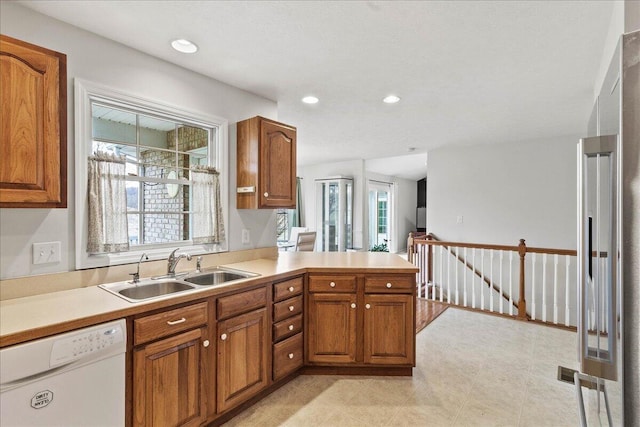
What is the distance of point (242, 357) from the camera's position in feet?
6.77

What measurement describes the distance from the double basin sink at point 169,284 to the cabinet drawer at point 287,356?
60cm

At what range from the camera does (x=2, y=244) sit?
1.64 metres

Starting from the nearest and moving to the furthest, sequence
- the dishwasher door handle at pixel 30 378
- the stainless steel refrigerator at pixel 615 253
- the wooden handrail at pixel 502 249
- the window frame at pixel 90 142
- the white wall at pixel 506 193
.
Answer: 1. the stainless steel refrigerator at pixel 615 253
2. the dishwasher door handle at pixel 30 378
3. the window frame at pixel 90 142
4. the wooden handrail at pixel 502 249
5. the white wall at pixel 506 193

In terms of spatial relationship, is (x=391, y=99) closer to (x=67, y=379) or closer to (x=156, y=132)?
(x=156, y=132)

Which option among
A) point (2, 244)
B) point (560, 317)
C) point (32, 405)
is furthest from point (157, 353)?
point (560, 317)

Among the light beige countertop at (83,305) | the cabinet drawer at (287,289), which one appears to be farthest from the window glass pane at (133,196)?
the cabinet drawer at (287,289)

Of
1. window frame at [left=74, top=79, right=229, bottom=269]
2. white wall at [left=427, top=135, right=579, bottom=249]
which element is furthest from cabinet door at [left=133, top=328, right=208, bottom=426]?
white wall at [left=427, top=135, right=579, bottom=249]

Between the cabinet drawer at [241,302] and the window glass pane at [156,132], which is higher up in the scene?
the window glass pane at [156,132]

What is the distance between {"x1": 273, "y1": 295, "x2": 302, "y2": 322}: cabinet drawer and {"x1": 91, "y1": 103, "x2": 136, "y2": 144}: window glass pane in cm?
160

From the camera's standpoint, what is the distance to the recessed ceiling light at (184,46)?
82.1 inches

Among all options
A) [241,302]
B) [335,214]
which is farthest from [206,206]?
[335,214]

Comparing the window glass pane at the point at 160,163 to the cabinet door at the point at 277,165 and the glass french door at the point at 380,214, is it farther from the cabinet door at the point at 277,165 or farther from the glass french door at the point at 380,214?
the glass french door at the point at 380,214

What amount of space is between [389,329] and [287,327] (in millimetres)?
808

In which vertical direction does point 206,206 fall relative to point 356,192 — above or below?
below
